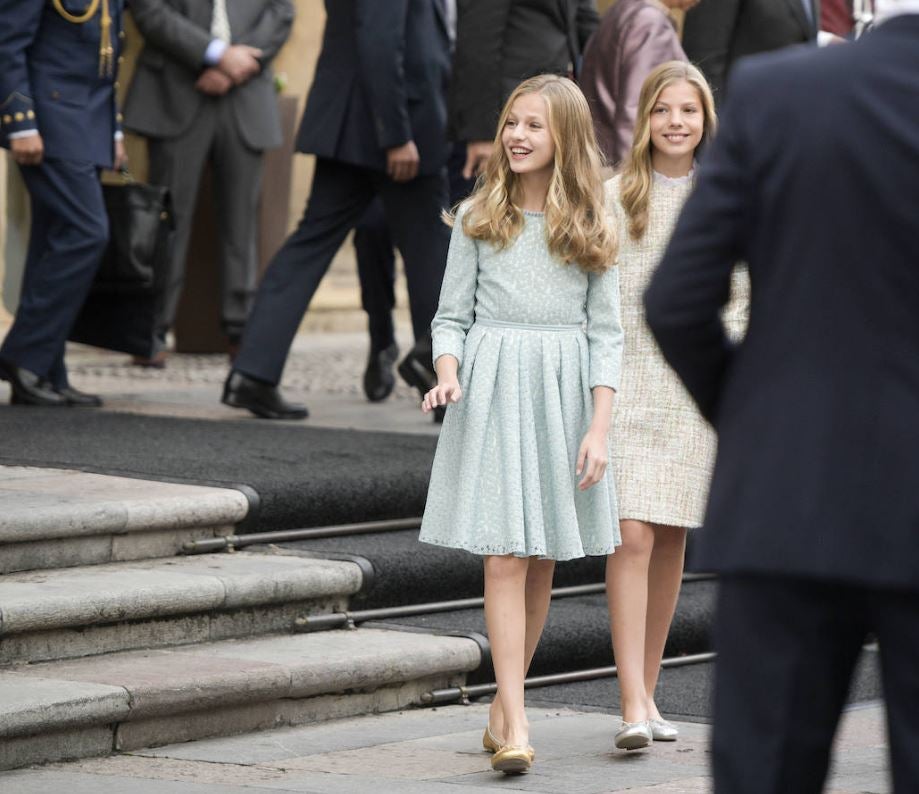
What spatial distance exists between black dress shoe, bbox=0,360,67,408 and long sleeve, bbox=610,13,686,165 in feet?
8.03

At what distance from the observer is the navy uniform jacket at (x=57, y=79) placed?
712 cm

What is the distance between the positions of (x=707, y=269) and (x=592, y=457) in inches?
75.4

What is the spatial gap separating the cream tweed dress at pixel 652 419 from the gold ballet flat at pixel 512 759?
0.72 m

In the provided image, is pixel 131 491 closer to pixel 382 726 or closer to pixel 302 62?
pixel 382 726

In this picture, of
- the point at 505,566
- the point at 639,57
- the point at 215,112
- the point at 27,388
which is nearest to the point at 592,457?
the point at 505,566

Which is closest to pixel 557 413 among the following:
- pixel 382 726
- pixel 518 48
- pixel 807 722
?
pixel 382 726

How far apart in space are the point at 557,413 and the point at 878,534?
2.11m

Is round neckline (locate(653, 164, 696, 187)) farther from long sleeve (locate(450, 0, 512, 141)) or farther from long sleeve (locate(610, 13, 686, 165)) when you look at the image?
long sleeve (locate(450, 0, 512, 141))

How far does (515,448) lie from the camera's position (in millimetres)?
4465

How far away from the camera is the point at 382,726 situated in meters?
4.95

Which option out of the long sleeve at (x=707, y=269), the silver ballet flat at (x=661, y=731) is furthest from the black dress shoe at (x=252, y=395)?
the long sleeve at (x=707, y=269)

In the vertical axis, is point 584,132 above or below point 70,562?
above

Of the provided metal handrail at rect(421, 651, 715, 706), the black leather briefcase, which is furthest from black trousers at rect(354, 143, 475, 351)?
metal handrail at rect(421, 651, 715, 706)

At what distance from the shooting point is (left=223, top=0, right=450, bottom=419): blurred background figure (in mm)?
7160
